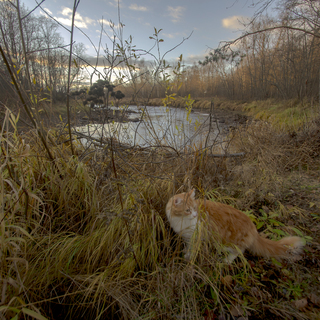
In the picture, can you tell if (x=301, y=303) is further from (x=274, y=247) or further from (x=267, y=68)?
(x=267, y=68)

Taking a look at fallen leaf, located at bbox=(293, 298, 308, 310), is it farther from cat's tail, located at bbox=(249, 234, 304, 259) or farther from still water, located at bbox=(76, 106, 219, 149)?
still water, located at bbox=(76, 106, 219, 149)

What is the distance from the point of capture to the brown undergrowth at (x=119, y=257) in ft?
3.40

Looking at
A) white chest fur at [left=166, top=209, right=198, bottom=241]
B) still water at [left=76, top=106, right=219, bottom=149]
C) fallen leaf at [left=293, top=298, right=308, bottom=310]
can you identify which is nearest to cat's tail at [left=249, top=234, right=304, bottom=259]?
fallen leaf at [left=293, top=298, right=308, bottom=310]

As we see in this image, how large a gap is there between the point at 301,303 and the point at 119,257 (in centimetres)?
131

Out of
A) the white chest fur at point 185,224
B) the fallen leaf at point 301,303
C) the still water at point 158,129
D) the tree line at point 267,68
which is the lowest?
the fallen leaf at point 301,303

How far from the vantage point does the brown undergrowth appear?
1.04 metres

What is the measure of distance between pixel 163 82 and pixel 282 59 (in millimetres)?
13676

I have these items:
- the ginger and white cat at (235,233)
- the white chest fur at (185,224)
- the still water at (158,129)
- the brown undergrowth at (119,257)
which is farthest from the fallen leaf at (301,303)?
the still water at (158,129)

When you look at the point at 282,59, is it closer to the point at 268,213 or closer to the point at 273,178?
the point at 273,178

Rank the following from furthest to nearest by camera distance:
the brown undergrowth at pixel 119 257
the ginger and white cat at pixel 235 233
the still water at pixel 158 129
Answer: the still water at pixel 158 129, the ginger and white cat at pixel 235 233, the brown undergrowth at pixel 119 257

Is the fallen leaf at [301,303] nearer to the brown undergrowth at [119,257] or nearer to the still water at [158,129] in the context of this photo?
the brown undergrowth at [119,257]

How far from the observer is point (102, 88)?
5.26ft

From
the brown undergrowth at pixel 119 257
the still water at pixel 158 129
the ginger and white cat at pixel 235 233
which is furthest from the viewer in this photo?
the still water at pixel 158 129

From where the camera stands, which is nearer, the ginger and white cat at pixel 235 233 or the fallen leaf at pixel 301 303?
the fallen leaf at pixel 301 303
